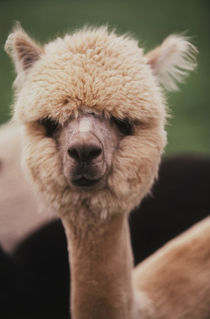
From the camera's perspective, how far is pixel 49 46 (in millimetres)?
2027

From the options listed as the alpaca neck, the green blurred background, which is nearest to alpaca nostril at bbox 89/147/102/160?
the alpaca neck

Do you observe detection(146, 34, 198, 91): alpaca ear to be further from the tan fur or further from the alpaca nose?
the tan fur

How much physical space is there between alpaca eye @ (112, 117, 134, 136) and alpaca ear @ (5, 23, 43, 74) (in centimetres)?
47

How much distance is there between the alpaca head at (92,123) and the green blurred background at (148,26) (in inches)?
190

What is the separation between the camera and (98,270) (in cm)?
197

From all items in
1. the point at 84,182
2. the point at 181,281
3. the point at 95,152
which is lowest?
the point at 181,281

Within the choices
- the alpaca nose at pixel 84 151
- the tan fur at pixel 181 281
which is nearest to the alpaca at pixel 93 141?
the alpaca nose at pixel 84 151

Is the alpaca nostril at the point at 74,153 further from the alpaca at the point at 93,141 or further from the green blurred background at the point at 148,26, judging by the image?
the green blurred background at the point at 148,26

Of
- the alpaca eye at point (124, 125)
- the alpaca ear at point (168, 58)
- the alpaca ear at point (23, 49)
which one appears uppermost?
the alpaca ear at point (23, 49)

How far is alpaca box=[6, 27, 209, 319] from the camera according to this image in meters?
1.78

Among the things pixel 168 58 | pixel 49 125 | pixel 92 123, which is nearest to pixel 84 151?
pixel 92 123

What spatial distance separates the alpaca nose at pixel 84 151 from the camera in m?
1.70

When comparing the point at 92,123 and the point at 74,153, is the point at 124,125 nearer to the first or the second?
the point at 92,123

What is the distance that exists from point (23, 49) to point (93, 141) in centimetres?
62
